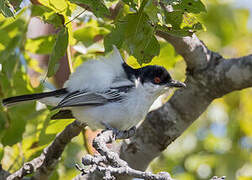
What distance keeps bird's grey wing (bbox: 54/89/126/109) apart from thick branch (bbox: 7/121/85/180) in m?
0.29

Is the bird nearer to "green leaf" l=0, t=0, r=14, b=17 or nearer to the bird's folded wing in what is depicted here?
the bird's folded wing

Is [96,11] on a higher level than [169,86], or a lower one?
higher

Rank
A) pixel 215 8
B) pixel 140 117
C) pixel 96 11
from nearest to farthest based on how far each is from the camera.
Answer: pixel 96 11, pixel 140 117, pixel 215 8

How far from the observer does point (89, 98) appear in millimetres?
3055

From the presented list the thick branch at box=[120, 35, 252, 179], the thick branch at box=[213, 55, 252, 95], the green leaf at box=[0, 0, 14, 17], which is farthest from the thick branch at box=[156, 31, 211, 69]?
the green leaf at box=[0, 0, 14, 17]

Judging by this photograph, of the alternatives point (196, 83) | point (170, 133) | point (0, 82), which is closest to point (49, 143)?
point (0, 82)

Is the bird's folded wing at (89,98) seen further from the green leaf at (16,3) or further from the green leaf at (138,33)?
the green leaf at (16,3)

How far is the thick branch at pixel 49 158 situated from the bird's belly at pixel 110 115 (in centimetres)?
19

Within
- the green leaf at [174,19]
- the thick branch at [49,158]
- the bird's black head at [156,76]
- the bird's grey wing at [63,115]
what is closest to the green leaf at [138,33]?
the green leaf at [174,19]

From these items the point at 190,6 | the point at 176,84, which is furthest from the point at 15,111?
the point at 190,6

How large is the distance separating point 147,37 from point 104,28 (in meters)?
1.05

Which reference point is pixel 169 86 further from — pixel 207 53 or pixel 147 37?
pixel 147 37

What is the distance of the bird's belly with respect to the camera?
3.07 meters

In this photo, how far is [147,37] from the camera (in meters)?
2.44
